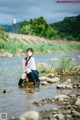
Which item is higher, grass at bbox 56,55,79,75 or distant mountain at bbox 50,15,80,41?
distant mountain at bbox 50,15,80,41

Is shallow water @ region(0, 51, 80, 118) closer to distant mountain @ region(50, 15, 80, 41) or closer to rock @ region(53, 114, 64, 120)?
rock @ region(53, 114, 64, 120)

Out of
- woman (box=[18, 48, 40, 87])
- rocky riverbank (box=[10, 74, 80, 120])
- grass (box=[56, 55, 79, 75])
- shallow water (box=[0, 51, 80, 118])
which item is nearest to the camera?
rocky riverbank (box=[10, 74, 80, 120])

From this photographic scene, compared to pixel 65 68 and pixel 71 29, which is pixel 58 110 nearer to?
pixel 65 68

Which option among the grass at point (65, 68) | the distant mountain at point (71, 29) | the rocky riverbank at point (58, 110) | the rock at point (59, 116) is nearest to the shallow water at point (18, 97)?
the rocky riverbank at point (58, 110)

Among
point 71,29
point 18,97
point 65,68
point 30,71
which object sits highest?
point 71,29

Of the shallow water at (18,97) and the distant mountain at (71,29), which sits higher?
the distant mountain at (71,29)

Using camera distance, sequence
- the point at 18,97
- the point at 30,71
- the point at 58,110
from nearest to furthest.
Answer: the point at 58,110 → the point at 18,97 → the point at 30,71

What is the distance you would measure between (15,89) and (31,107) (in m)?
2.78

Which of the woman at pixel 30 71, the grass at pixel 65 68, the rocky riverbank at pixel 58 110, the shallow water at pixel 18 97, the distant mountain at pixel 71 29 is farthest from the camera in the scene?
the distant mountain at pixel 71 29

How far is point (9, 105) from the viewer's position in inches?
320

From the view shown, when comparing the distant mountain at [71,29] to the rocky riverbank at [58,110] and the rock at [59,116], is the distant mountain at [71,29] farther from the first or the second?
the rock at [59,116]

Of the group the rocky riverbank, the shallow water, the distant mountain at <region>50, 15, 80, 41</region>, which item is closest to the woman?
the shallow water

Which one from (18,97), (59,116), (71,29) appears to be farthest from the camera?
(71,29)

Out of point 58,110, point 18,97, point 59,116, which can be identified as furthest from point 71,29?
point 59,116
